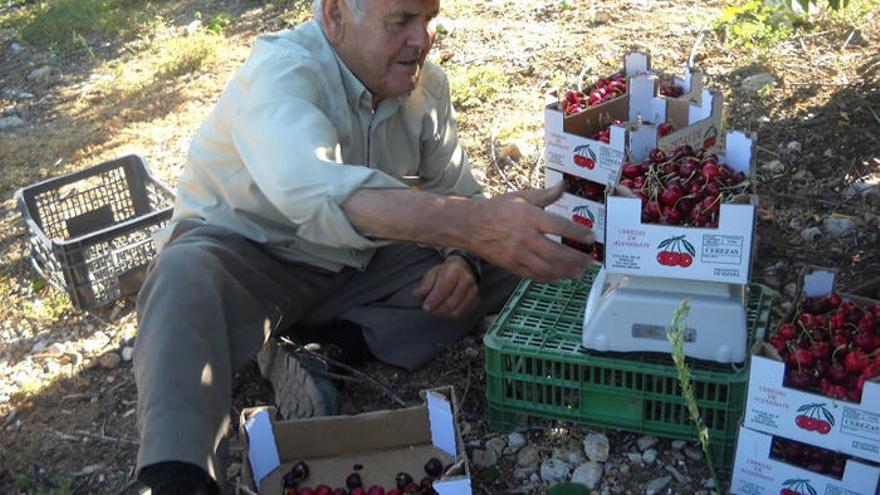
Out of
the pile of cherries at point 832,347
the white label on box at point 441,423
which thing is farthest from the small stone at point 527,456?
the pile of cherries at point 832,347

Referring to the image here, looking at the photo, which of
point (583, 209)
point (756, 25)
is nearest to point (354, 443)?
point (583, 209)

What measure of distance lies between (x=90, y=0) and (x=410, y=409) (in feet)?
25.7

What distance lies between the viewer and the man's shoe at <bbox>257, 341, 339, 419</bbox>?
319 centimetres

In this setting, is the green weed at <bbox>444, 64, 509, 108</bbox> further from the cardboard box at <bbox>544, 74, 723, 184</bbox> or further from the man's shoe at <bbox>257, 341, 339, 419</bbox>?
the man's shoe at <bbox>257, 341, 339, 419</bbox>

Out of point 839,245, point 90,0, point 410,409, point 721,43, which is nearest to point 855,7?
point 721,43

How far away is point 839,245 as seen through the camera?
4035 millimetres

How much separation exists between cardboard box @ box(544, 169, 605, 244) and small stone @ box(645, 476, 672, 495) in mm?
997

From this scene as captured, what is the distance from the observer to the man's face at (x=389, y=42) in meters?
3.19

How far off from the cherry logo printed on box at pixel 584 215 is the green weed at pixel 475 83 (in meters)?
2.39

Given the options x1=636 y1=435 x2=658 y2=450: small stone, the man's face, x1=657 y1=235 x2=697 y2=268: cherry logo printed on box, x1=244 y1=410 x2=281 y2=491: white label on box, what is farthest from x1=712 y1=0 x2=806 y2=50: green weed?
x1=244 y1=410 x2=281 y2=491: white label on box

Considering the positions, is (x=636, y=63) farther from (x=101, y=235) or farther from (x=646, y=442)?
(x=101, y=235)

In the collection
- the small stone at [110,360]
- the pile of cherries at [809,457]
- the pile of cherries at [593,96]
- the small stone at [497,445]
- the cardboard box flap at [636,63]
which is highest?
the cardboard box flap at [636,63]

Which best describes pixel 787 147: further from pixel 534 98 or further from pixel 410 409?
pixel 410 409

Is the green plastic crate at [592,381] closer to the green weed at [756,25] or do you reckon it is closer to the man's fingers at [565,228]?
the man's fingers at [565,228]
